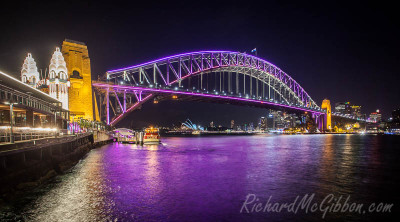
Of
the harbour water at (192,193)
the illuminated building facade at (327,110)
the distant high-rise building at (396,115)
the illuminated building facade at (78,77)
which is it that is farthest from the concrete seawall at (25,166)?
the distant high-rise building at (396,115)

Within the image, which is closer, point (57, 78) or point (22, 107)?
point (22, 107)

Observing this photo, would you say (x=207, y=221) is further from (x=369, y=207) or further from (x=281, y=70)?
(x=281, y=70)

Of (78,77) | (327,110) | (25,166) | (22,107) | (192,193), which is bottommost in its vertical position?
(192,193)

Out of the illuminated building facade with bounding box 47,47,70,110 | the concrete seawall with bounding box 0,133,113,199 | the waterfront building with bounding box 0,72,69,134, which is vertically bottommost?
the concrete seawall with bounding box 0,133,113,199

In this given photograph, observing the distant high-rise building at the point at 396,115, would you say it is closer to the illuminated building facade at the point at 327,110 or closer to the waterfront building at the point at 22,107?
the illuminated building facade at the point at 327,110

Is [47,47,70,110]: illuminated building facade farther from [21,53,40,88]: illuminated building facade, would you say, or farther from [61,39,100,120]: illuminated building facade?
[61,39,100,120]: illuminated building facade

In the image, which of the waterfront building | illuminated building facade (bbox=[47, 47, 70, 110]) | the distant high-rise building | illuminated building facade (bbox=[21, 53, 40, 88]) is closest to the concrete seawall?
the waterfront building

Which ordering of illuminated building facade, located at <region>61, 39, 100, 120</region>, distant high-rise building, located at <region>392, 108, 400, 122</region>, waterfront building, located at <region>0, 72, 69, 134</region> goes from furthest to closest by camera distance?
distant high-rise building, located at <region>392, 108, 400, 122</region> < illuminated building facade, located at <region>61, 39, 100, 120</region> < waterfront building, located at <region>0, 72, 69, 134</region>

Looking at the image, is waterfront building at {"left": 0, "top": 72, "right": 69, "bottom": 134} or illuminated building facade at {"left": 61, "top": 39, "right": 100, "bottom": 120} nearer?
waterfront building at {"left": 0, "top": 72, "right": 69, "bottom": 134}

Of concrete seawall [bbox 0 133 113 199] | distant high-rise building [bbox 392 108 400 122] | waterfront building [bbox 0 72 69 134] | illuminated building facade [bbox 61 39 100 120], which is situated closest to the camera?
concrete seawall [bbox 0 133 113 199]

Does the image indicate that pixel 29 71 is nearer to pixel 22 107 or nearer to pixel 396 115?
pixel 22 107

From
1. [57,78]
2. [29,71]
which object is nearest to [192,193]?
[57,78]

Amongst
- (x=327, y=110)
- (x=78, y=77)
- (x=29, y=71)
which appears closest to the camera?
(x=29, y=71)

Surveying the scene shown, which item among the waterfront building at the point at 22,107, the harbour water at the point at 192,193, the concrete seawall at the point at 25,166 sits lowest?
the harbour water at the point at 192,193
